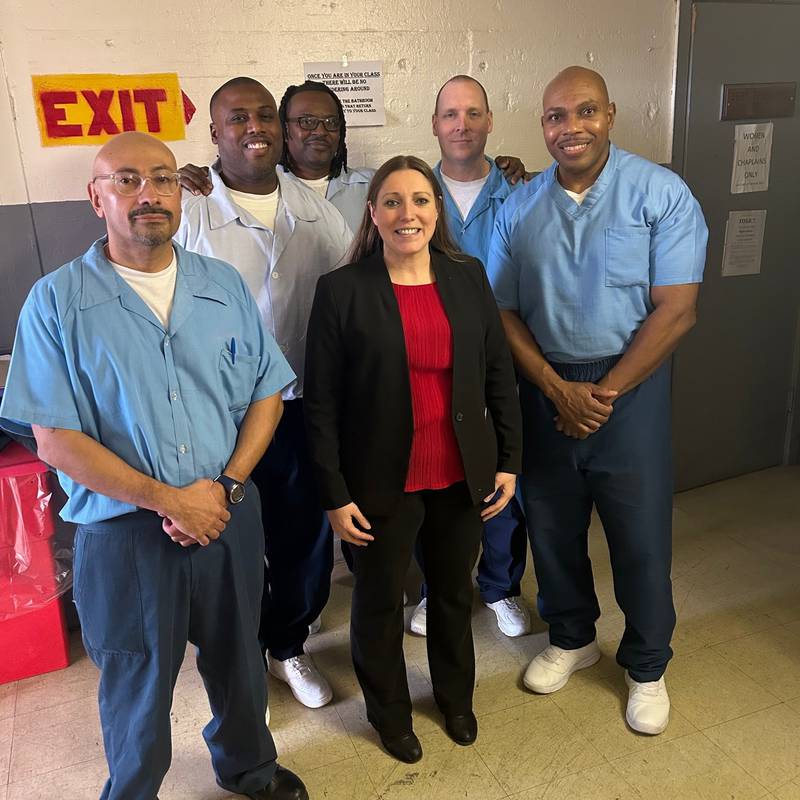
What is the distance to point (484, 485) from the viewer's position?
187 cm

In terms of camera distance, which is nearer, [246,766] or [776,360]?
[246,766]

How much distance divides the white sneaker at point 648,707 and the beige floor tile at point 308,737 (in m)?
0.77

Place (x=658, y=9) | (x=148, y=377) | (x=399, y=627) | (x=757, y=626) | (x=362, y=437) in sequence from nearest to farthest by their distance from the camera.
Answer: (x=148, y=377) → (x=362, y=437) → (x=399, y=627) → (x=757, y=626) → (x=658, y=9)

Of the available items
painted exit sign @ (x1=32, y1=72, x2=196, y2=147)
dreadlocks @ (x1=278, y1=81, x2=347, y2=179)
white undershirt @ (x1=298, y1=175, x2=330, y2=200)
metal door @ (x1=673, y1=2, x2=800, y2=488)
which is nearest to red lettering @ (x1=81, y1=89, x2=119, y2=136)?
painted exit sign @ (x1=32, y1=72, x2=196, y2=147)

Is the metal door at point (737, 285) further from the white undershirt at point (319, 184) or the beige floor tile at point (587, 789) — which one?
the beige floor tile at point (587, 789)

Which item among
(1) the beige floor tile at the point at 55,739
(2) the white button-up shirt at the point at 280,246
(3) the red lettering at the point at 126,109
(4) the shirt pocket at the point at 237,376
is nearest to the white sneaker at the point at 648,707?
(2) the white button-up shirt at the point at 280,246

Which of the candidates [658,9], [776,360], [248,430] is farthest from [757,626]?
[658,9]

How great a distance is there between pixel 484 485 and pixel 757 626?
4.26 feet

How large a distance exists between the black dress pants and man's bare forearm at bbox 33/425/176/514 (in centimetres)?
56

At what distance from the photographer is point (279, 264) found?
6.70 feet

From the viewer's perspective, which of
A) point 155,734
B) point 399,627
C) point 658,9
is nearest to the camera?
point 155,734

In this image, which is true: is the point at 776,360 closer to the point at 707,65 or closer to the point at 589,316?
the point at 707,65

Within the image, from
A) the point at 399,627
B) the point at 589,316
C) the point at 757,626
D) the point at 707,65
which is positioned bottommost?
the point at 757,626

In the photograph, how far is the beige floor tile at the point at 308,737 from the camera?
80.5 inches
